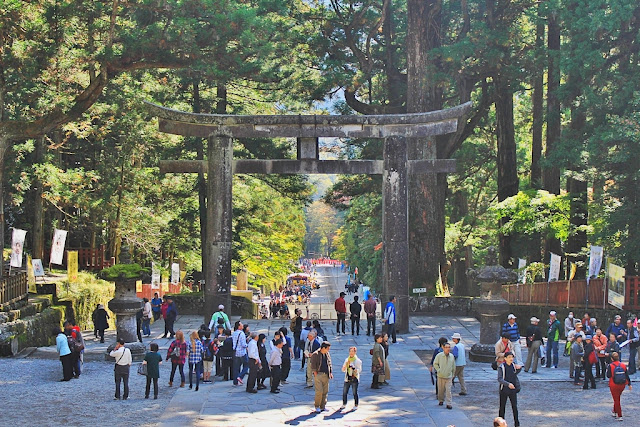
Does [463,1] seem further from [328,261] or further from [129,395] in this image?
[328,261]

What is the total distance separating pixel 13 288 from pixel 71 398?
9.10 m

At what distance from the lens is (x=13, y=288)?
23.9 m

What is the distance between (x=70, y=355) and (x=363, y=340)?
27.8 feet

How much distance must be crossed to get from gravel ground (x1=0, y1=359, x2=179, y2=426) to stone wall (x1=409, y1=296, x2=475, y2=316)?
12.3 metres

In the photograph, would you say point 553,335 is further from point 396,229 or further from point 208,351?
point 208,351

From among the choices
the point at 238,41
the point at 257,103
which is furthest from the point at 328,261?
the point at 238,41

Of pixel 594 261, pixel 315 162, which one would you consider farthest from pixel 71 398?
pixel 594 261

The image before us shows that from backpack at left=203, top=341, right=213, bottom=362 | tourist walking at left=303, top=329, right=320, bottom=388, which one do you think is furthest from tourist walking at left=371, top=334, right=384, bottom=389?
backpack at left=203, top=341, right=213, bottom=362

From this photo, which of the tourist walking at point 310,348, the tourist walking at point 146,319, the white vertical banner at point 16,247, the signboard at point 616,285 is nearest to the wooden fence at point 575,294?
the signboard at point 616,285

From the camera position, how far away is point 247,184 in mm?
36812

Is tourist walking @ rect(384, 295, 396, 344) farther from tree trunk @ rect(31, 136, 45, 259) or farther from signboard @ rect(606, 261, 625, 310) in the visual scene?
tree trunk @ rect(31, 136, 45, 259)

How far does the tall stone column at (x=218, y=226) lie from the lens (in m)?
24.2

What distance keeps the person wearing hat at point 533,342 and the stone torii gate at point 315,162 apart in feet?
19.8

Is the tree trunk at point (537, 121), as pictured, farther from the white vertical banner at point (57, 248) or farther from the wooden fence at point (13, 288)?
the wooden fence at point (13, 288)
